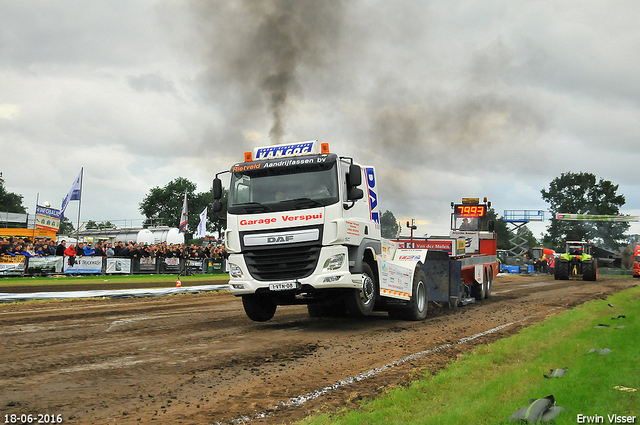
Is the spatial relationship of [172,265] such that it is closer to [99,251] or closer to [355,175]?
[99,251]

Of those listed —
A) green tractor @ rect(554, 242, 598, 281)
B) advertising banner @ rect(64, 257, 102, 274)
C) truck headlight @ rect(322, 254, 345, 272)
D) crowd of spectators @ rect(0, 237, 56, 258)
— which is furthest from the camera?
green tractor @ rect(554, 242, 598, 281)

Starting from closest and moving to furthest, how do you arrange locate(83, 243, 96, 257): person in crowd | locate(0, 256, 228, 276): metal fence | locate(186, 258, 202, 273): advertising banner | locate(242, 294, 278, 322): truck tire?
locate(242, 294, 278, 322): truck tire → locate(0, 256, 228, 276): metal fence → locate(83, 243, 96, 257): person in crowd → locate(186, 258, 202, 273): advertising banner

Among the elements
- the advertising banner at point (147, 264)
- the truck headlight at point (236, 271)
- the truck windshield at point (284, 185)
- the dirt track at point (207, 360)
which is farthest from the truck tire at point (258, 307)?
the advertising banner at point (147, 264)

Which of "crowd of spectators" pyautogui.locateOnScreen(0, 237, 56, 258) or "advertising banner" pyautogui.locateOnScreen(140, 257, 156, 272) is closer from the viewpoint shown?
"crowd of spectators" pyautogui.locateOnScreen(0, 237, 56, 258)

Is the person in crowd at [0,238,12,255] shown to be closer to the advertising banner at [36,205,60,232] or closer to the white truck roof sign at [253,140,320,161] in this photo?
the advertising banner at [36,205,60,232]

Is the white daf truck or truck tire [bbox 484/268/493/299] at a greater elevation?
the white daf truck

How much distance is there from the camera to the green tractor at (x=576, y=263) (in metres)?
32.9

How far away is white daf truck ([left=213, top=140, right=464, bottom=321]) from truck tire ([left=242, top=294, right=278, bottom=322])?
0.08 ft

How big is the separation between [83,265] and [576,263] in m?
28.6

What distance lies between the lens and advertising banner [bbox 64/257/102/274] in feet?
82.5

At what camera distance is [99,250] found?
26484 millimetres

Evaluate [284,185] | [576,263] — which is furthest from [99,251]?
[576,263]

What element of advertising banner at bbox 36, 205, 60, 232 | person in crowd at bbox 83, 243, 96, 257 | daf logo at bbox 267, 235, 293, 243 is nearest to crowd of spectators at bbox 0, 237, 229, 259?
person in crowd at bbox 83, 243, 96, 257

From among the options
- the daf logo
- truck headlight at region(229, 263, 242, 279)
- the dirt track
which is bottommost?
the dirt track
